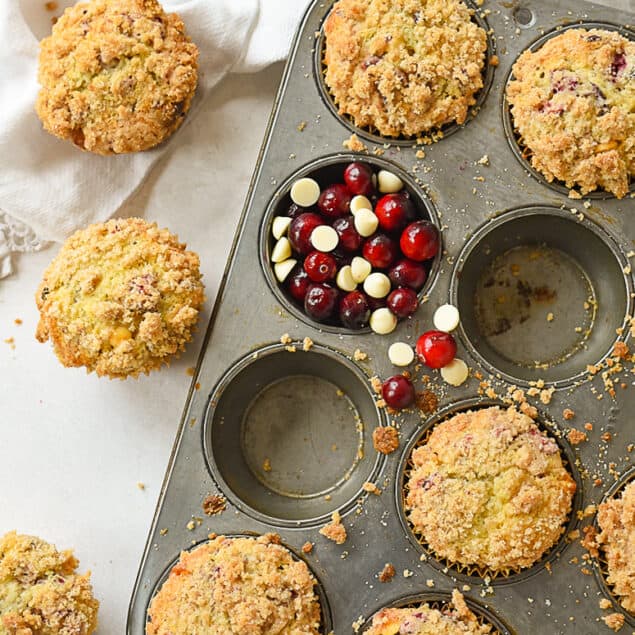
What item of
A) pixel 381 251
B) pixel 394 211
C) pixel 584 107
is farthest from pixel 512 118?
pixel 381 251

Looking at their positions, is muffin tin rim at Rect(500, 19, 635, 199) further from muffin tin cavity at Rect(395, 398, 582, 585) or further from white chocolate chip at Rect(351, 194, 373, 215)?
muffin tin cavity at Rect(395, 398, 582, 585)

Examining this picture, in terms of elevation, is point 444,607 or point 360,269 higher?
point 360,269

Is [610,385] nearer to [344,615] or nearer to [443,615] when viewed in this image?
[443,615]

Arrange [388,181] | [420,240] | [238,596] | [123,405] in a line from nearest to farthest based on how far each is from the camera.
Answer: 1. [238,596]
2. [420,240]
3. [388,181]
4. [123,405]

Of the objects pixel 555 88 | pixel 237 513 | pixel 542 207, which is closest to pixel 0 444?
pixel 237 513

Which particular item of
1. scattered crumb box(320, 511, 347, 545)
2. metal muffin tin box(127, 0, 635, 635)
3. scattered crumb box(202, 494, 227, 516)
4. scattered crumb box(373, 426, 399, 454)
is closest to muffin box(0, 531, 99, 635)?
metal muffin tin box(127, 0, 635, 635)

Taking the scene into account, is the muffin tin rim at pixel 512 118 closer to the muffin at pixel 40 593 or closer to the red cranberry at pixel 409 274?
the red cranberry at pixel 409 274

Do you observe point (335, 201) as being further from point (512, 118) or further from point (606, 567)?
point (606, 567)
